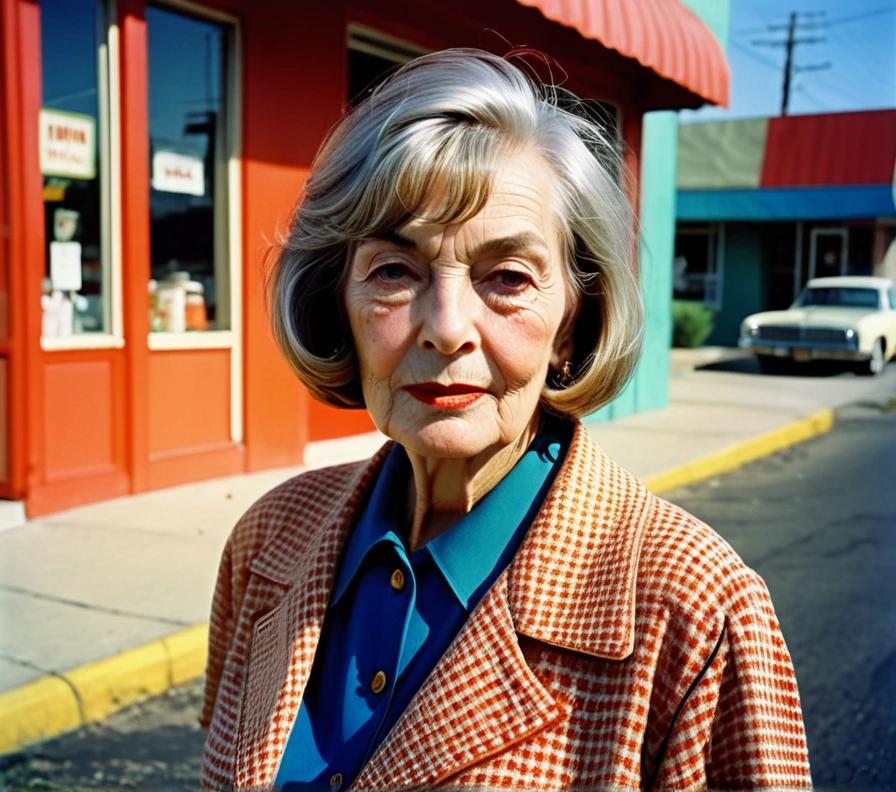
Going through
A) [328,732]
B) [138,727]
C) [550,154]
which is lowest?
[138,727]

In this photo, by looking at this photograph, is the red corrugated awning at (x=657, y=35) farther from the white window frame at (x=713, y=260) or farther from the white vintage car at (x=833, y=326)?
the white vintage car at (x=833, y=326)

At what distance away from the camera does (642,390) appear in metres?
12.5

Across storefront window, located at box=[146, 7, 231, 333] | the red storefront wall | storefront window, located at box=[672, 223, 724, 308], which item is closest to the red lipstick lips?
the red storefront wall

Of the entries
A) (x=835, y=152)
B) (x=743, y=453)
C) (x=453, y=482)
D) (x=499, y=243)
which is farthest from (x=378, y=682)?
(x=835, y=152)

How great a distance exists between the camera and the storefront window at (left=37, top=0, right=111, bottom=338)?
653 centimetres

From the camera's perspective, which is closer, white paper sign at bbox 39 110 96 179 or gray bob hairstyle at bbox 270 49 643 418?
gray bob hairstyle at bbox 270 49 643 418

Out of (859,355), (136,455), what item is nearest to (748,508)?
(136,455)

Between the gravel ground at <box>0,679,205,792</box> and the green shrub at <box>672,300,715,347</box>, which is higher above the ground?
the green shrub at <box>672,300,715,347</box>

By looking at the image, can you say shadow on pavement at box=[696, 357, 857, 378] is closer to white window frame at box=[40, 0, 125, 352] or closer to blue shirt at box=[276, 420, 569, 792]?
white window frame at box=[40, 0, 125, 352]

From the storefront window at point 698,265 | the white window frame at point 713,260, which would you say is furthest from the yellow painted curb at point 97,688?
the white window frame at point 713,260

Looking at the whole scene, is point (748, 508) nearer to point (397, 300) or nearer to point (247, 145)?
point (247, 145)

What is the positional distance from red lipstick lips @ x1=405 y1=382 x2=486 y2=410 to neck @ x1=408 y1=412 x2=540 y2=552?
0.12 m

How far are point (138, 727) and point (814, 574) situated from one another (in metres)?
3.80

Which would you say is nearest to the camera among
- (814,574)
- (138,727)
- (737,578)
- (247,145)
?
(737,578)
